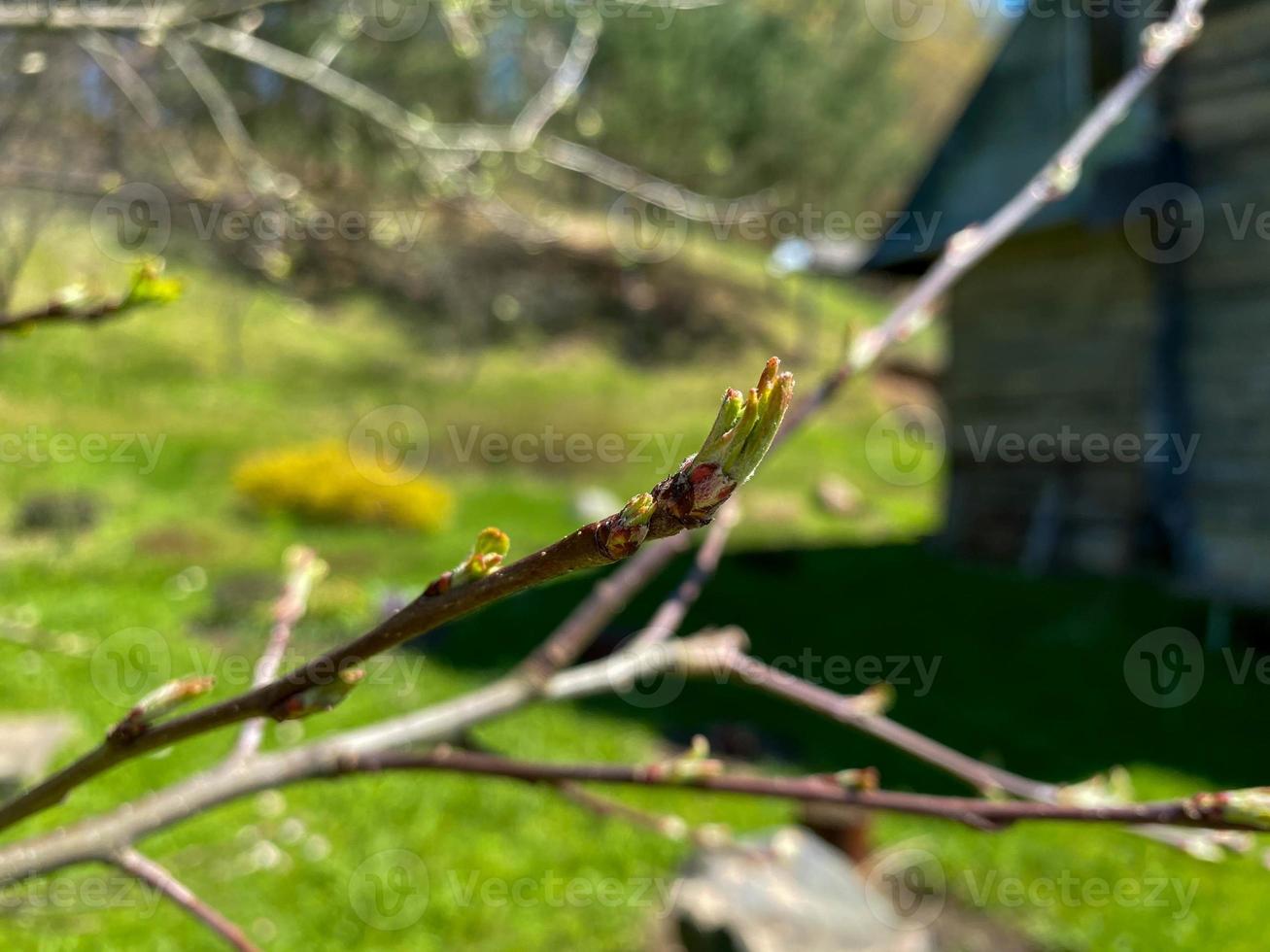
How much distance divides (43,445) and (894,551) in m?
10.00

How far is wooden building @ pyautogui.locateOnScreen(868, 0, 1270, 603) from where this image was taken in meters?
7.75

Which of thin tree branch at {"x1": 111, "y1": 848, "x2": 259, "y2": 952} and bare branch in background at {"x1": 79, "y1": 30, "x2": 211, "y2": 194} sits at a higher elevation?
bare branch in background at {"x1": 79, "y1": 30, "x2": 211, "y2": 194}

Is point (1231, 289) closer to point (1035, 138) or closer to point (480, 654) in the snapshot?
point (1035, 138)

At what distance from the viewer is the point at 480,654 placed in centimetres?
815

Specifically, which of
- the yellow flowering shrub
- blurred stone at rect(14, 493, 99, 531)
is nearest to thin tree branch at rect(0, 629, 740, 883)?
blurred stone at rect(14, 493, 99, 531)

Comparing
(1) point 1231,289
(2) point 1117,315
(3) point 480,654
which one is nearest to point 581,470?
(3) point 480,654
